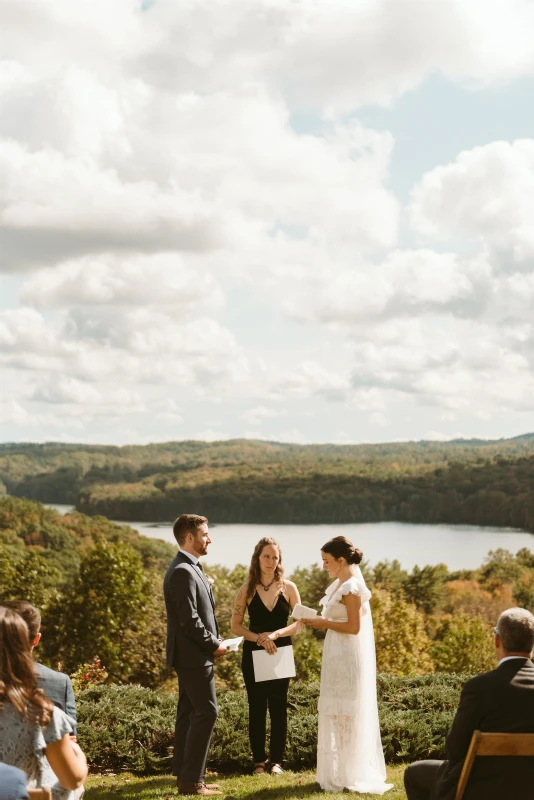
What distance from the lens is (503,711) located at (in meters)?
4.41

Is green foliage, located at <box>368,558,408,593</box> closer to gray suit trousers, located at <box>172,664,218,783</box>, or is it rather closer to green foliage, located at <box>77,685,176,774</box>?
green foliage, located at <box>77,685,176,774</box>

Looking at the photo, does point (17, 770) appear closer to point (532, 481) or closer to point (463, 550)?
point (463, 550)

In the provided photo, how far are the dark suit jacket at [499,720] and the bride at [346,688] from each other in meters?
2.43

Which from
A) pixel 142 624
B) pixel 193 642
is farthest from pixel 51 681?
pixel 142 624

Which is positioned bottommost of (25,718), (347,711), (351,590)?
(347,711)

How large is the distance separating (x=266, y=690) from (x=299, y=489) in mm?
110752

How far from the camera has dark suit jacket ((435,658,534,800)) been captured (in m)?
4.41

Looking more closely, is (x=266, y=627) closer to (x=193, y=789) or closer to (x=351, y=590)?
(x=351, y=590)

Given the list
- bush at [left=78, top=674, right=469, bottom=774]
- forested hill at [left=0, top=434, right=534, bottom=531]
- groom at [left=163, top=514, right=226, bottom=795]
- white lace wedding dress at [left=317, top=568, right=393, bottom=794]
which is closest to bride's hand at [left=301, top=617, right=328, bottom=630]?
white lace wedding dress at [left=317, top=568, right=393, bottom=794]

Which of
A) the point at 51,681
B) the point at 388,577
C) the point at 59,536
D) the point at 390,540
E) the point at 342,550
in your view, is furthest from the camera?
the point at 390,540

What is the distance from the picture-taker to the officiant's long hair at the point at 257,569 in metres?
7.29

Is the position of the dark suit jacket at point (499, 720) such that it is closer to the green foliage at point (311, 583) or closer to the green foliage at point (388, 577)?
the green foliage at point (311, 583)

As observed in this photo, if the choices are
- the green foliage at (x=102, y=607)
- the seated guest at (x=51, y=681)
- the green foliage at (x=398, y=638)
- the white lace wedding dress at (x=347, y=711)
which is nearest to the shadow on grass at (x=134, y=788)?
the white lace wedding dress at (x=347, y=711)

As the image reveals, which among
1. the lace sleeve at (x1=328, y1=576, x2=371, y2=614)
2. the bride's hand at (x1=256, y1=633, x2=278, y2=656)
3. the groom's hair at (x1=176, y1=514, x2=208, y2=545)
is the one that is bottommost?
the bride's hand at (x1=256, y1=633, x2=278, y2=656)
